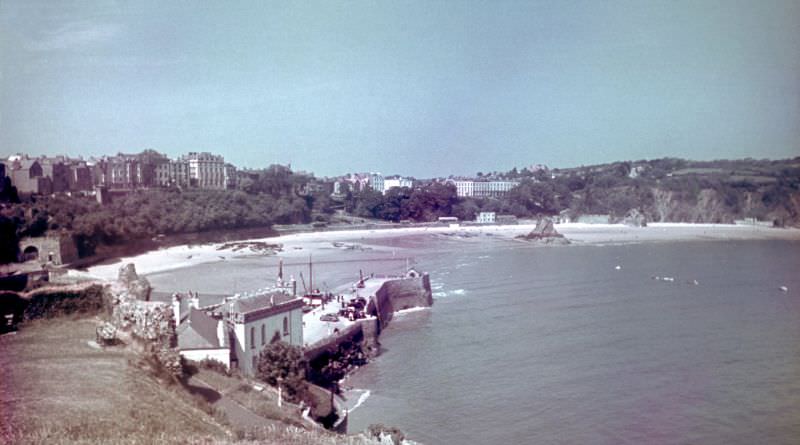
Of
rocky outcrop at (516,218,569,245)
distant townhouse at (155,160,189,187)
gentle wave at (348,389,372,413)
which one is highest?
distant townhouse at (155,160,189,187)

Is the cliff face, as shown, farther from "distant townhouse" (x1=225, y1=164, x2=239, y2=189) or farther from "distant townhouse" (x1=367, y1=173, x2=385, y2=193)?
"distant townhouse" (x1=367, y1=173, x2=385, y2=193)

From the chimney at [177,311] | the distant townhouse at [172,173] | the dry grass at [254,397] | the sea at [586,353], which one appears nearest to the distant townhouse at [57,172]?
the sea at [586,353]

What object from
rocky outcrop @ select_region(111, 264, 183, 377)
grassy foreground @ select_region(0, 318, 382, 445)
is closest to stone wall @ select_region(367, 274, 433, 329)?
rocky outcrop @ select_region(111, 264, 183, 377)

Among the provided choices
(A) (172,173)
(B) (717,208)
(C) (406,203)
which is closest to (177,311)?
(A) (172,173)

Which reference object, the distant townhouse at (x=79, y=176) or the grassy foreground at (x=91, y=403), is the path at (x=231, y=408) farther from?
the distant townhouse at (x=79, y=176)

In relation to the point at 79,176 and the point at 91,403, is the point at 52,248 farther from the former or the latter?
the point at 91,403

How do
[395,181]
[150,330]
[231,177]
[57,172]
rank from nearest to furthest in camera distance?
[150,330] < [57,172] < [231,177] < [395,181]
